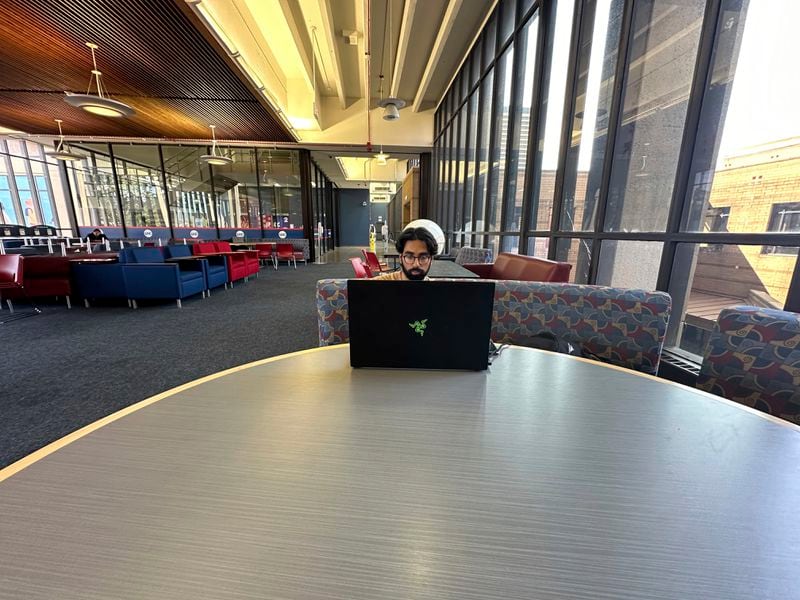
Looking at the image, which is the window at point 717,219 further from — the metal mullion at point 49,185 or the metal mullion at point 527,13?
the metal mullion at point 49,185

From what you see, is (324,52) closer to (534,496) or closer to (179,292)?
(179,292)

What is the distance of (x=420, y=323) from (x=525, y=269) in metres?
2.59

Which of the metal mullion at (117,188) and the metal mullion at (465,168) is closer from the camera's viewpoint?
the metal mullion at (465,168)

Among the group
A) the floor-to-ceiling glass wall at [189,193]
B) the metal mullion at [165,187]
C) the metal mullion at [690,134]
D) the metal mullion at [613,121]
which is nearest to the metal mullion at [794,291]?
the metal mullion at [690,134]

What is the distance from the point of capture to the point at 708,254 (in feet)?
7.16

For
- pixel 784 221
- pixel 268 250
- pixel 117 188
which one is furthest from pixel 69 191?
pixel 784 221

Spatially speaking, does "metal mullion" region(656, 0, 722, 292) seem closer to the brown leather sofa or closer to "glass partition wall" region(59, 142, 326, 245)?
the brown leather sofa

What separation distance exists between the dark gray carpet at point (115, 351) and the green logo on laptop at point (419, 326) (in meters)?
0.34

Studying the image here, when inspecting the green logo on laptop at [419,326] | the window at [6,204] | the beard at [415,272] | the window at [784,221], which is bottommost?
the green logo on laptop at [419,326]

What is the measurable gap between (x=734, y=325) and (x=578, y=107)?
2.98 meters

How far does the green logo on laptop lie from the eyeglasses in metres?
0.31

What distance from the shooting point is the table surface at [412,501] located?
1.25 feet

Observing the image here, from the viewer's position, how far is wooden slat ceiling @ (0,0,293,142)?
421 cm

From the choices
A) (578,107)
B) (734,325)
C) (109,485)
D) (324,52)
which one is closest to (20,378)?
(109,485)
